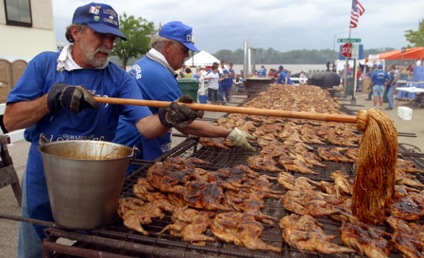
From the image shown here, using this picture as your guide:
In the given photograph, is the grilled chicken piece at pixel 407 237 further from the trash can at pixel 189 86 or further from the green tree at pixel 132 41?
the green tree at pixel 132 41

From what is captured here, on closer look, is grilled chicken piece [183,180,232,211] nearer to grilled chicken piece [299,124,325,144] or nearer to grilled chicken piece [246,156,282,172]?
grilled chicken piece [246,156,282,172]

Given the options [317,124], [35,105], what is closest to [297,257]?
[35,105]

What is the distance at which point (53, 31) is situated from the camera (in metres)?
17.6

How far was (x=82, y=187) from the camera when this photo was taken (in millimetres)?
2055

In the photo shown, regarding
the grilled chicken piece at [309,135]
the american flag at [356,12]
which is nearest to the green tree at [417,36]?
the american flag at [356,12]

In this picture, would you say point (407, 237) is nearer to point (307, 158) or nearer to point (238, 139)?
point (307, 158)

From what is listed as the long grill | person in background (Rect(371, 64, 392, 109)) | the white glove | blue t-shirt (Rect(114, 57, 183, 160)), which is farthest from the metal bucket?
person in background (Rect(371, 64, 392, 109))

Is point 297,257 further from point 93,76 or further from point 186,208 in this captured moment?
point 93,76

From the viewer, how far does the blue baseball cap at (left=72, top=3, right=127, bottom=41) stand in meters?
2.80

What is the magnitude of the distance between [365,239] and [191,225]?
3.85 ft

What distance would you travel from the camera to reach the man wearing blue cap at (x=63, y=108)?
274 cm

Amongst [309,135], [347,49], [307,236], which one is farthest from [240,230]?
[347,49]

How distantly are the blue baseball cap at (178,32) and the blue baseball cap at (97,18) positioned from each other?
4.45 ft

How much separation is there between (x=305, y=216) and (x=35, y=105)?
227 centimetres
